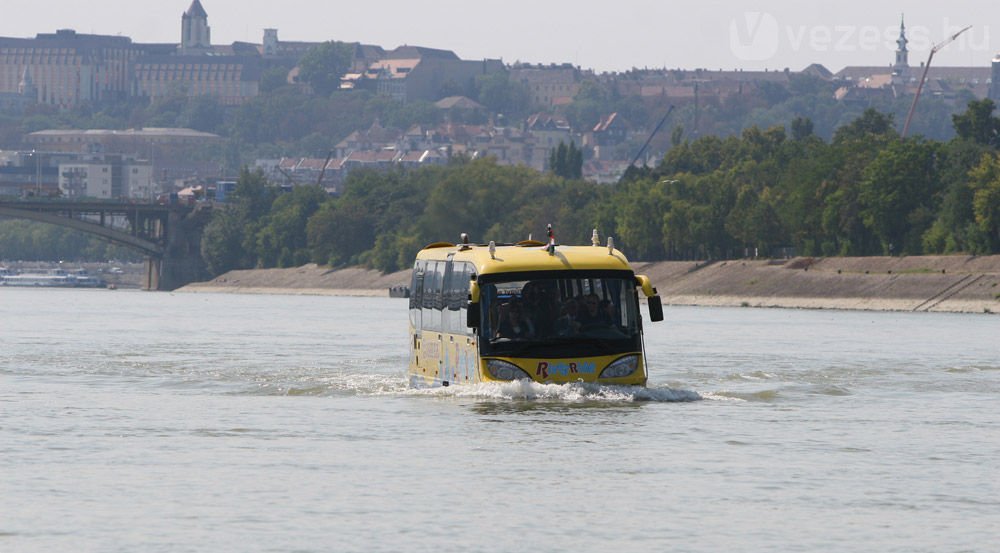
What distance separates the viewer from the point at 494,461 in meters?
32.6

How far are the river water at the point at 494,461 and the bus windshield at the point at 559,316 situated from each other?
32.0 inches

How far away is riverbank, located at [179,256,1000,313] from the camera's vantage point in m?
132

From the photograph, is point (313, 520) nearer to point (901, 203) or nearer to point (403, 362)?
point (403, 362)

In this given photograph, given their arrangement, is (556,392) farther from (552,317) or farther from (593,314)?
(593,314)

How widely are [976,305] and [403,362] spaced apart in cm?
6862

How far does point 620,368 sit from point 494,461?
956cm

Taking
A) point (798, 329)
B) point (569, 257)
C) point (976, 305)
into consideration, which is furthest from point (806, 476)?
point (976, 305)

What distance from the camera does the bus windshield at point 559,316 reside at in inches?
1633

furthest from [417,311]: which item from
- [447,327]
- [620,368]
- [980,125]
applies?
[980,125]

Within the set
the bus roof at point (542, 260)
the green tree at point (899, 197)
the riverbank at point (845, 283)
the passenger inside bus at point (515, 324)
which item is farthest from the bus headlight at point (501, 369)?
the green tree at point (899, 197)

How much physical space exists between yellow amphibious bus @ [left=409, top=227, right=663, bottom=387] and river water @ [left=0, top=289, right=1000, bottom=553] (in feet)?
1.39

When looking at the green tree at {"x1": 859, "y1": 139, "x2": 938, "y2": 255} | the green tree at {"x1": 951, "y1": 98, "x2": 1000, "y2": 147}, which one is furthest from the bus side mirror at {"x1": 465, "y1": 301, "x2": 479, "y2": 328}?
the green tree at {"x1": 951, "y1": 98, "x2": 1000, "y2": 147}

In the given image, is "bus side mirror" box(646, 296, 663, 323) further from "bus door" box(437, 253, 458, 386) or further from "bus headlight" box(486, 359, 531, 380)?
"bus door" box(437, 253, 458, 386)

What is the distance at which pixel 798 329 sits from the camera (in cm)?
9950
